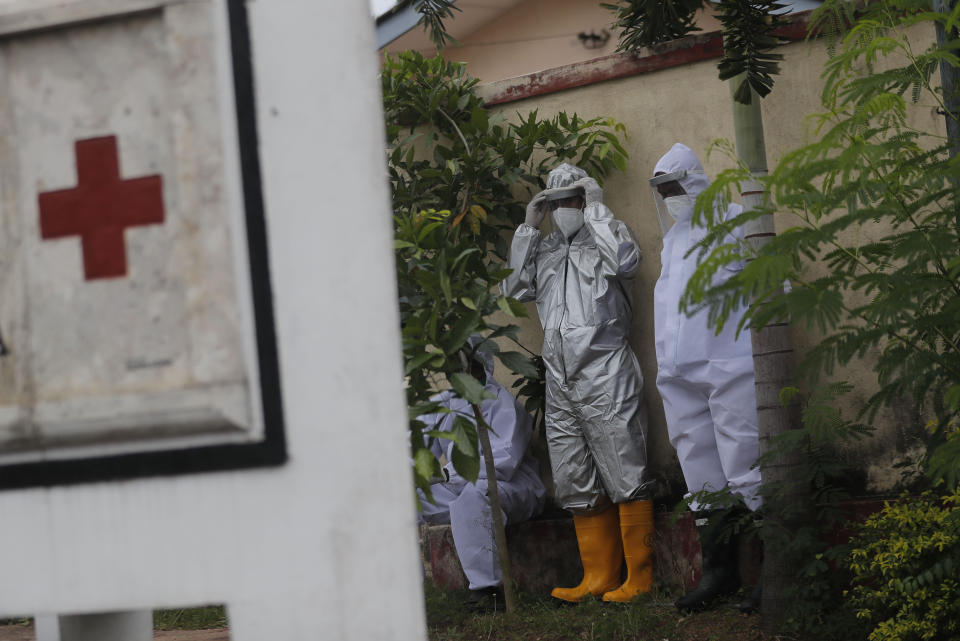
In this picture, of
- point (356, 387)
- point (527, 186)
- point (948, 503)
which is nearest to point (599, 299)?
point (527, 186)

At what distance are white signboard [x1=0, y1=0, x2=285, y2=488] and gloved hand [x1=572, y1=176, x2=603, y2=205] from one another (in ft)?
11.2

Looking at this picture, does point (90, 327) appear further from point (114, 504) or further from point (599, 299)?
point (599, 299)

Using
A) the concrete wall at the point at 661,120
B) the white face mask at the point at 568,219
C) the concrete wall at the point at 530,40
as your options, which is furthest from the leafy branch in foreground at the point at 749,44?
the concrete wall at the point at 530,40

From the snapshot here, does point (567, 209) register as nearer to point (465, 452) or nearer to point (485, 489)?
point (485, 489)

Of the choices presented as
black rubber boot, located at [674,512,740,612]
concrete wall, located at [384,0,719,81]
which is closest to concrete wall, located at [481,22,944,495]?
black rubber boot, located at [674,512,740,612]

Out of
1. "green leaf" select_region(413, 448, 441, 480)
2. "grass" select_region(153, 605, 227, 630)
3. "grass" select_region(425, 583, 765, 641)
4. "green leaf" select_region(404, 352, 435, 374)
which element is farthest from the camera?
"grass" select_region(153, 605, 227, 630)

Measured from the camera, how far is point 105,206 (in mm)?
1767

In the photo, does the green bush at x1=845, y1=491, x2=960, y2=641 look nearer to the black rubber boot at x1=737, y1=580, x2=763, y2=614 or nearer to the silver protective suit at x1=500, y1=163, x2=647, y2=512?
the black rubber boot at x1=737, y1=580, x2=763, y2=614

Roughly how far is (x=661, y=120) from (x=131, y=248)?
380 cm

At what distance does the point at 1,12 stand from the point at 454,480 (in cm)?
381

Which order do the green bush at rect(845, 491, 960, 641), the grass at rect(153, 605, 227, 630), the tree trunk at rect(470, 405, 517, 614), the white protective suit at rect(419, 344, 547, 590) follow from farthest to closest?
the grass at rect(153, 605, 227, 630), the white protective suit at rect(419, 344, 547, 590), the tree trunk at rect(470, 405, 517, 614), the green bush at rect(845, 491, 960, 641)

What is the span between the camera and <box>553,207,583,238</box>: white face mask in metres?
5.11

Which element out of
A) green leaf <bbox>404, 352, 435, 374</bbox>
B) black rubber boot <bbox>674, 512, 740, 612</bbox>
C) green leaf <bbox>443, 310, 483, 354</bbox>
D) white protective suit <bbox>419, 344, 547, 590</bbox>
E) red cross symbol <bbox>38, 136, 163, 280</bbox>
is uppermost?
red cross symbol <bbox>38, 136, 163, 280</bbox>

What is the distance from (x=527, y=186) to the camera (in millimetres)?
5516
